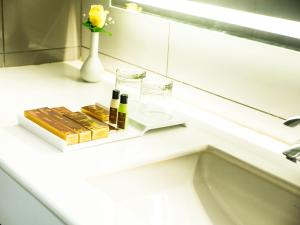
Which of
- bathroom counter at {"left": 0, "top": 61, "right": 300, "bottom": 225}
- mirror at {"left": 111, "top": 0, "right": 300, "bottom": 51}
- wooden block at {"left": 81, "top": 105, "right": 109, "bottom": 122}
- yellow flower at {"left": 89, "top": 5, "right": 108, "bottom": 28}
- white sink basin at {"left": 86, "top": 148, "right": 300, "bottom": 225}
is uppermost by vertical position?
mirror at {"left": 111, "top": 0, "right": 300, "bottom": 51}

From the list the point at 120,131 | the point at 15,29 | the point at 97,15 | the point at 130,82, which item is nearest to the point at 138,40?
the point at 97,15

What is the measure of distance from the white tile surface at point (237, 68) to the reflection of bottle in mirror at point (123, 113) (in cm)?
37

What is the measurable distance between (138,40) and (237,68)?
1.66ft

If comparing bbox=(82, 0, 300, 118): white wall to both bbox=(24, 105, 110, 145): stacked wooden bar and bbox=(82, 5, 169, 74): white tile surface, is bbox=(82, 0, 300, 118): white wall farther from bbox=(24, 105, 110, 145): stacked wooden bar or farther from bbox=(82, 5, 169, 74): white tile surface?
bbox=(24, 105, 110, 145): stacked wooden bar

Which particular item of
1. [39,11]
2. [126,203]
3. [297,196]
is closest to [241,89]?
[297,196]

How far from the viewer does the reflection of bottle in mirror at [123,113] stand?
4.73 ft

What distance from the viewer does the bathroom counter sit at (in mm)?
1095

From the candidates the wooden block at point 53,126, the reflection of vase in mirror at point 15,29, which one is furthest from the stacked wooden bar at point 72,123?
the reflection of vase in mirror at point 15,29

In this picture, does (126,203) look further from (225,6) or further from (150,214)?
(225,6)

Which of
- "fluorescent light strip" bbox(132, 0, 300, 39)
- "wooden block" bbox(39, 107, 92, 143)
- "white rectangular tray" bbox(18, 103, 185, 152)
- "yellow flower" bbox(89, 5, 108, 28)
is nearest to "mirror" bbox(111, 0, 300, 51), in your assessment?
"fluorescent light strip" bbox(132, 0, 300, 39)

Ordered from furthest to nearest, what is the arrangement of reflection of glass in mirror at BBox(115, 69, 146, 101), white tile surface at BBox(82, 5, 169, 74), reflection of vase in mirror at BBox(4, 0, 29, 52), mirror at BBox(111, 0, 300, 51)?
1. reflection of vase in mirror at BBox(4, 0, 29, 52)
2. white tile surface at BBox(82, 5, 169, 74)
3. reflection of glass in mirror at BBox(115, 69, 146, 101)
4. mirror at BBox(111, 0, 300, 51)

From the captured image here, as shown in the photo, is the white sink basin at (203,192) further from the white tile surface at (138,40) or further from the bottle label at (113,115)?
the white tile surface at (138,40)

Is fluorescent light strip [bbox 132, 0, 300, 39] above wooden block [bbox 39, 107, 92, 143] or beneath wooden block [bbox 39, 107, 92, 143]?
above

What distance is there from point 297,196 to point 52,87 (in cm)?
97
